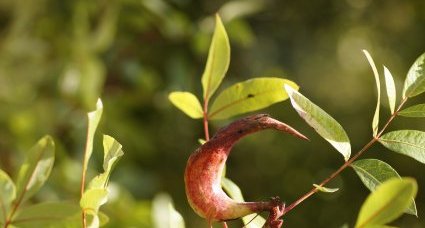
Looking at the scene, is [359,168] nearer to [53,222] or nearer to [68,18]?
[53,222]

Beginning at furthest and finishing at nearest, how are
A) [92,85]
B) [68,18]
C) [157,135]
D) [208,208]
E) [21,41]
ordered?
1. [157,135]
2. [21,41]
3. [68,18]
4. [92,85]
5. [208,208]

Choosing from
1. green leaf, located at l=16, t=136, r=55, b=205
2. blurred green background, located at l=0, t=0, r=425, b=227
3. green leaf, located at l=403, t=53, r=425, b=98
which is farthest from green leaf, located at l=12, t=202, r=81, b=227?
blurred green background, located at l=0, t=0, r=425, b=227

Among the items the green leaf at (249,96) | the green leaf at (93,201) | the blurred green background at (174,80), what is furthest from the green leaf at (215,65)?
the blurred green background at (174,80)

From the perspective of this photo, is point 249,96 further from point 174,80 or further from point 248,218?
point 174,80

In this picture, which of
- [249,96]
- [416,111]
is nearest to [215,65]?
[249,96]

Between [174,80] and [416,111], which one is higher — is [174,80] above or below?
below

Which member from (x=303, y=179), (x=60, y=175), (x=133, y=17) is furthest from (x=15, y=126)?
(x=303, y=179)

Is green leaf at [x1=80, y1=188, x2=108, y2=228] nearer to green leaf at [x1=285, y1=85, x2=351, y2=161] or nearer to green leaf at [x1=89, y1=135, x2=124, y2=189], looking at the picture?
green leaf at [x1=89, y1=135, x2=124, y2=189]
